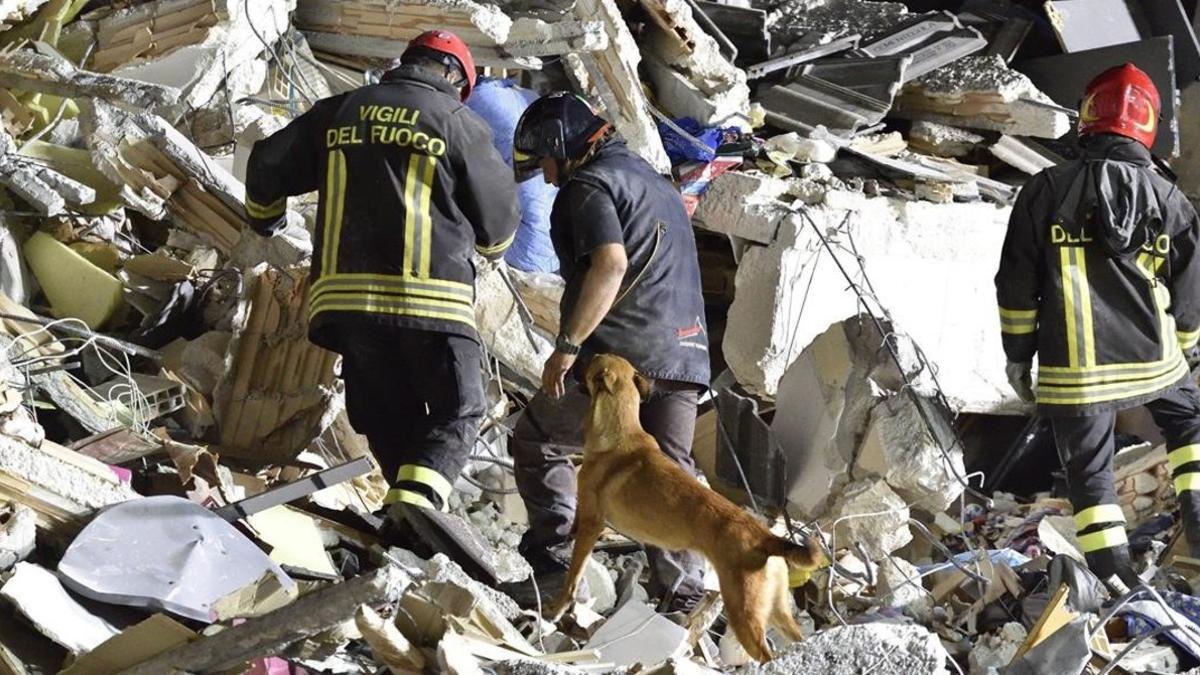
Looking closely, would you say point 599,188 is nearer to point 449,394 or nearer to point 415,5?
point 449,394

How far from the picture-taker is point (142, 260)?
7.71 m

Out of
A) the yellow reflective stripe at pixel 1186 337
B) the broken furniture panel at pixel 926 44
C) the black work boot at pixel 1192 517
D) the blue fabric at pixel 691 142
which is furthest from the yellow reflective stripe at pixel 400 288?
the broken furniture panel at pixel 926 44

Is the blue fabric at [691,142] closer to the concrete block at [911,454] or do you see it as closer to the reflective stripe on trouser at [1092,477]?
the concrete block at [911,454]

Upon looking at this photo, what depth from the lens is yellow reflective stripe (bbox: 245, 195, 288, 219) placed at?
19.7ft

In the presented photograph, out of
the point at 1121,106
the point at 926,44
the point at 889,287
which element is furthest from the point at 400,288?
the point at 926,44

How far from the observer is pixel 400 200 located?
571cm

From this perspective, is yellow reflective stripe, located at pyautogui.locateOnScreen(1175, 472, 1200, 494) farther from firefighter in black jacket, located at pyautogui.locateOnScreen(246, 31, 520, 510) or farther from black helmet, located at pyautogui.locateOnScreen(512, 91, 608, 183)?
firefighter in black jacket, located at pyautogui.locateOnScreen(246, 31, 520, 510)

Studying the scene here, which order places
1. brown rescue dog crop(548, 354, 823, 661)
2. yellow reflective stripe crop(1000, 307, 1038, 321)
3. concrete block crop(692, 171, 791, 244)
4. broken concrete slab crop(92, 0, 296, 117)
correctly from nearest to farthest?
brown rescue dog crop(548, 354, 823, 661) → yellow reflective stripe crop(1000, 307, 1038, 321) → broken concrete slab crop(92, 0, 296, 117) → concrete block crop(692, 171, 791, 244)

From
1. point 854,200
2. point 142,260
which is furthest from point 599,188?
point 854,200

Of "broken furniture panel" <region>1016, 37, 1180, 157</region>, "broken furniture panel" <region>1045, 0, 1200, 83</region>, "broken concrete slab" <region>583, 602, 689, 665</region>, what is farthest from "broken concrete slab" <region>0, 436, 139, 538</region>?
"broken furniture panel" <region>1045, 0, 1200, 83</region>

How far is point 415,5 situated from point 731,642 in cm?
419

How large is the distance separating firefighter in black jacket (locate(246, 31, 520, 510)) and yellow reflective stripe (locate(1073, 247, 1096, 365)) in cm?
225

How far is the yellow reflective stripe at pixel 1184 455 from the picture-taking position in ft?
22.1

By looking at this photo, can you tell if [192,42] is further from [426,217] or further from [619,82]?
[426,217]
